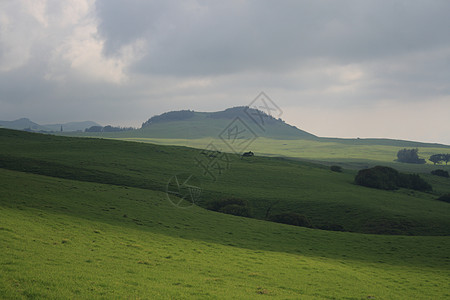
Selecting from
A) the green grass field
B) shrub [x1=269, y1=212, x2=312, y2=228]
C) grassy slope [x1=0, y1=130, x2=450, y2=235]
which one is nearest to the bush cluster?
grassy slope [x1=0, y1=130, x2=450, y2=235]

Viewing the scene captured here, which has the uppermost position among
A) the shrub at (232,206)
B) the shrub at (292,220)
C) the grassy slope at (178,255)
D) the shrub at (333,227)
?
the grassy slope at (178,255)

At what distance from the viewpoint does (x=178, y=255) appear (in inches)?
822

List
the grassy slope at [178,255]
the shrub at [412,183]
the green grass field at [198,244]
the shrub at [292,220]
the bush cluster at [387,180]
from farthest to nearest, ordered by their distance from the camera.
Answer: the shrub at [412,183] → the bush cluster at [387,180] → the shrub at [292,220] → the green grass field at [198,244] → the grassy slope at [178,255]

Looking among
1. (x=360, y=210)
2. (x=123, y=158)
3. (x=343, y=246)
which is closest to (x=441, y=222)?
(x=360, y=210)

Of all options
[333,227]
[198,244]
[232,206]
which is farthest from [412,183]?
[198,244]

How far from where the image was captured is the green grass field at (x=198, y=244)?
14.2m

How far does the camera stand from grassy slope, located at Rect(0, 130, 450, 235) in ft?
150

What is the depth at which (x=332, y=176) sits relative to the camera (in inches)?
3083

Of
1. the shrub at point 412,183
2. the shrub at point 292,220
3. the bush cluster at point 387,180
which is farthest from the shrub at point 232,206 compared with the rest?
the shrub at point 412,183

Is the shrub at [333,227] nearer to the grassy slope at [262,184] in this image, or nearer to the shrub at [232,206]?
the grassy slope at [262,184]

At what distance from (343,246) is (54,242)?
23811 mm

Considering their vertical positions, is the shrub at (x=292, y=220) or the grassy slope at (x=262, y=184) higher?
the grassy slope at (x=262, y=184)

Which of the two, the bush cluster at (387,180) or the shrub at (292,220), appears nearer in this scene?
the shrub at (292,220)

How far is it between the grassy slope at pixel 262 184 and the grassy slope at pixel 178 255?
1038 centimetres
